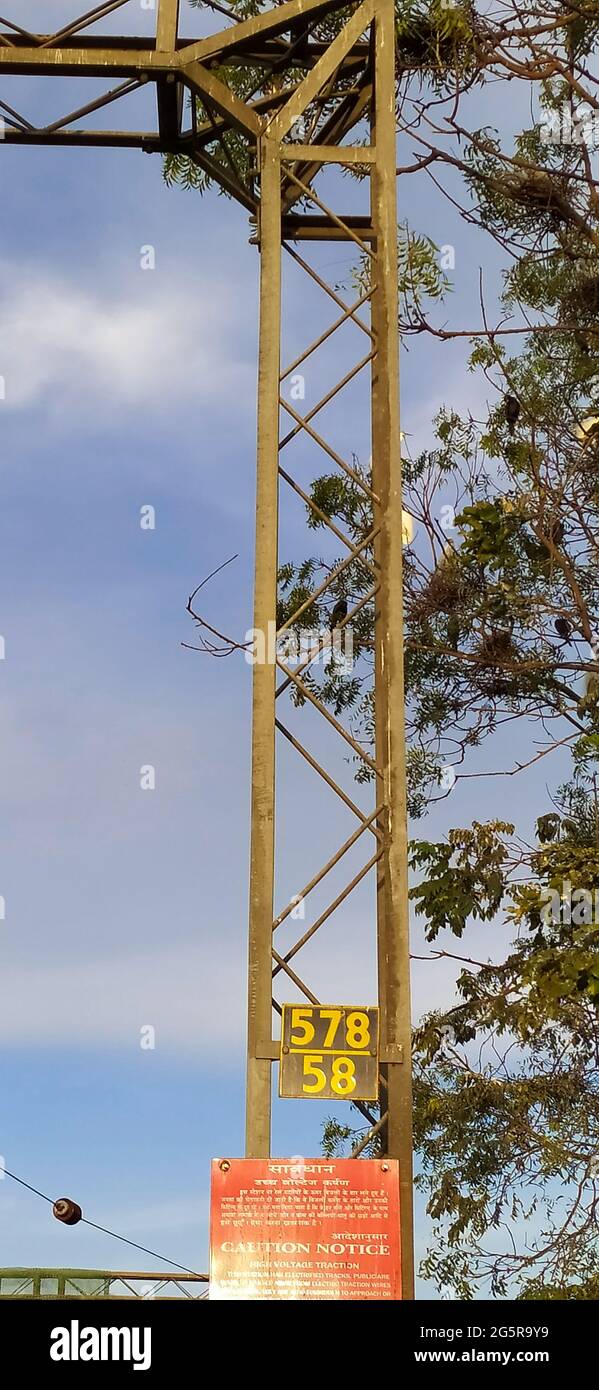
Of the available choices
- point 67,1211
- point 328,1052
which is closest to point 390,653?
point 328,1052

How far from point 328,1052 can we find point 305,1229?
2.46 feet

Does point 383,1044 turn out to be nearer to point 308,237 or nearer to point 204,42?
point 308,237

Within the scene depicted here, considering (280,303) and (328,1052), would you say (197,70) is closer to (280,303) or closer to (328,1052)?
(280,303)

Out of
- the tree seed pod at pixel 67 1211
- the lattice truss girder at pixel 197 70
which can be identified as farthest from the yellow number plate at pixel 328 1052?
the tree seed pod at pixel 67 1211

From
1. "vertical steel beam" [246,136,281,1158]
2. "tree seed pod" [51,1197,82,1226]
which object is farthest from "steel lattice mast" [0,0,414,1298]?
"tree seed pod" [51,1197,82,1226]

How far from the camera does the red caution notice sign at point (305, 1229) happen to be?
19.7 ft

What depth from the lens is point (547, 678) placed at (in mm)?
14008

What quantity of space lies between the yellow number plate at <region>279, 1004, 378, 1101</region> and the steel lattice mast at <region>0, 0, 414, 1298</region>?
0.10 meters

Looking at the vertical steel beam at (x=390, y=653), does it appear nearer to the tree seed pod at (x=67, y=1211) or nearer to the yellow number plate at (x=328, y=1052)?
the yellow number plate at (x=328, y=1052)

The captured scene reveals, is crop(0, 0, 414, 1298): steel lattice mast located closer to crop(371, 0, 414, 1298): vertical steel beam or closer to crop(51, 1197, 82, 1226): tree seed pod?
crop(371, 0, 414, 1298): vertical steel beam

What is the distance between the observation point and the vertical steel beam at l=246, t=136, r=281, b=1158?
21.6ft

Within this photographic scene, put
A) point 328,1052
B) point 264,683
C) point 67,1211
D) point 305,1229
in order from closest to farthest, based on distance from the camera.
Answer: point 305,1229 < point 328,1052 < point 264,683 < point 67,1211

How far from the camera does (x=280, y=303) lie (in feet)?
24.6

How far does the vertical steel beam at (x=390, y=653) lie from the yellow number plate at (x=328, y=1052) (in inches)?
8.6
